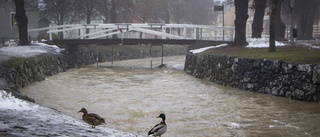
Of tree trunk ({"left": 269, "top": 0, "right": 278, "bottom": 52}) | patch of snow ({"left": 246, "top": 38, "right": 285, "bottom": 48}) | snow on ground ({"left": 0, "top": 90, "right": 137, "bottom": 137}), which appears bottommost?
snow on ground ({"left": 0, "top": 90, "right": 137, "bottom": 137})

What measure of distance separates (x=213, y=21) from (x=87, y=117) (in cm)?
8018

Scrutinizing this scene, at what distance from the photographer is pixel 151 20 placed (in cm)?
7000

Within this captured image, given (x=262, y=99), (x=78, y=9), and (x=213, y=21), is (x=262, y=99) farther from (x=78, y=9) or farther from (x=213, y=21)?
(x=213, y=21)

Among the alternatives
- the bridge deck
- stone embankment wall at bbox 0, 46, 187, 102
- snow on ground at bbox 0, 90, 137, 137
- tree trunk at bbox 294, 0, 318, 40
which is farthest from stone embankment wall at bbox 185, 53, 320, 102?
tree trunk at bbox 294, 0, 318, 40

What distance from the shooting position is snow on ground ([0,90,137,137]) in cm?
807

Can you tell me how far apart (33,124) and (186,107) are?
8.25 metres

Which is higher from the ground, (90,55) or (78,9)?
(78,9)

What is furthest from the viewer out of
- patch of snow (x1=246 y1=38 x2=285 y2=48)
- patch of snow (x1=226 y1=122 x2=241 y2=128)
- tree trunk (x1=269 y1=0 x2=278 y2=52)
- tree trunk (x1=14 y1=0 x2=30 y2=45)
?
tree trunk (x1=14 y1=0 x2=30 y2=45)

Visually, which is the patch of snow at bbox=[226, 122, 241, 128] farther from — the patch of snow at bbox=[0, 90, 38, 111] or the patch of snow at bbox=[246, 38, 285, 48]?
the patch of snow at bbox=[246, 38, 285, 48]

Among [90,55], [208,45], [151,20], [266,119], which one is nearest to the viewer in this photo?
[266,119]

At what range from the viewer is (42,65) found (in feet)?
89.7

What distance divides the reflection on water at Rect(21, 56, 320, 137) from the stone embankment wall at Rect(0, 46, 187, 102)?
2.66 feet

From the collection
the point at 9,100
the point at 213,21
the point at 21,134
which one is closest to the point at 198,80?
the point at 9,100

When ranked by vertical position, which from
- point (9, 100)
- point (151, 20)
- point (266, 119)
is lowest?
point (266, 119)
